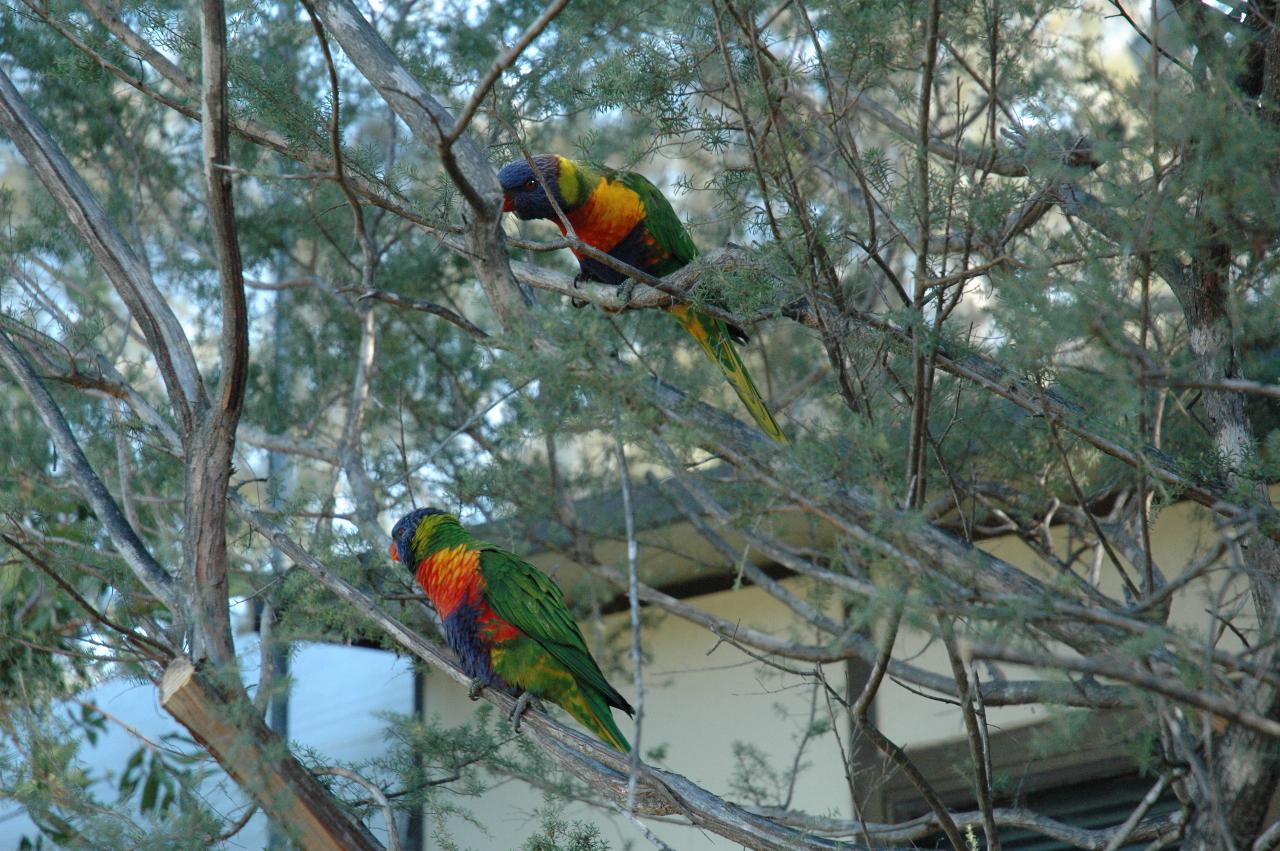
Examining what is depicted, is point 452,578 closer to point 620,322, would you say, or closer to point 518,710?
point 518,710

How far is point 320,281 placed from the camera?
4.51m

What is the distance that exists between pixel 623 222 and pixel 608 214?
51 mm

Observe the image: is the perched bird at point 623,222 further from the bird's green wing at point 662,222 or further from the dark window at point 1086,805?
the dark window at point 1086,805

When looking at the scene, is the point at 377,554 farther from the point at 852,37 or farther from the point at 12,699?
the point at 852,37

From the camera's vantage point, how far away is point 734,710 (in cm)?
443

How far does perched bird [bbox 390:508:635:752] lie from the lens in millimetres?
3057

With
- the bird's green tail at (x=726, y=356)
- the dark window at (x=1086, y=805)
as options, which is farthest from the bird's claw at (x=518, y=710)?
the dark window at (x=1086, y=805)

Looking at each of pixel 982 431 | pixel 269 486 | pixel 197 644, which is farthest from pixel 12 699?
pixel 982 431

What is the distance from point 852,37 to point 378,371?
2.47 m

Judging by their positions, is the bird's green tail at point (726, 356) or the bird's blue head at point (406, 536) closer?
the bird's green tail at point (726, 356)

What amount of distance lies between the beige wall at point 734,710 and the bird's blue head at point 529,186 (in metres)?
1.60

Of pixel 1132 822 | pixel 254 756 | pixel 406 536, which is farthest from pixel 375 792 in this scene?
pixel 1132 822

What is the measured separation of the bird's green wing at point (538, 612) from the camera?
306 centimetres

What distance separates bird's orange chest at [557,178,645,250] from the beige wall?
1.46m
